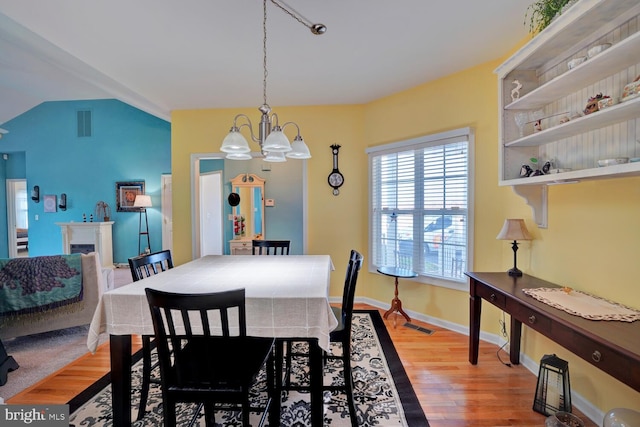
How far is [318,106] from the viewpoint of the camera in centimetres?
367

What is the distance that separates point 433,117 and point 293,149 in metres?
1.81

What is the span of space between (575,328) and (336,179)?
9.10 feet

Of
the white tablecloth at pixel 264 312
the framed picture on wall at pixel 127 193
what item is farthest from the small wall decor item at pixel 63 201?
the white tablecloth at pixel 264 312

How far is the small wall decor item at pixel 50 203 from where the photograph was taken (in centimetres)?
622

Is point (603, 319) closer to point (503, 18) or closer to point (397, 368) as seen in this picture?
point (397, 368)

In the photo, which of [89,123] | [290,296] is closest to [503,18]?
[290,296]

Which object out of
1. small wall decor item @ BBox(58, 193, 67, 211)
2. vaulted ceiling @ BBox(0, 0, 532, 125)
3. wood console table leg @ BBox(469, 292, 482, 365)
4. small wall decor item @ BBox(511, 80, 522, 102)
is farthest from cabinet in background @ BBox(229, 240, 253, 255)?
small wall decor item @ BBox(58, 193, 67, 211)

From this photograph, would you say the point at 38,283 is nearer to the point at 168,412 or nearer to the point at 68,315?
the point at 68,315

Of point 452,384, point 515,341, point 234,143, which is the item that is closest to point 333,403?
point 452,384

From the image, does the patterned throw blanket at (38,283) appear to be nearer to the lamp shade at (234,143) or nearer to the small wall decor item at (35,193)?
the lamp shade at (234,143)

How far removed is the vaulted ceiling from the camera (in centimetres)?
192

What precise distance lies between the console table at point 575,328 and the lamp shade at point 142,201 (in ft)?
20.3

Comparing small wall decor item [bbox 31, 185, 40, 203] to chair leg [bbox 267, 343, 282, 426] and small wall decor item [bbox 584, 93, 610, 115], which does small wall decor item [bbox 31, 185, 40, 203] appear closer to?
chair leg [bbox 267, 343, 282, 426]

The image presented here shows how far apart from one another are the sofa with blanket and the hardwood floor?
0.48 m
